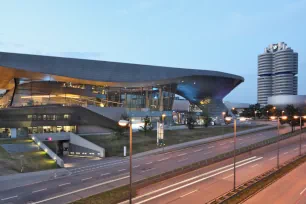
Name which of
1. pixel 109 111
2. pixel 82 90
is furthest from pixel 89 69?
pixel 109 111

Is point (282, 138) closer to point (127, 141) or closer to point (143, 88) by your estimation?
point (127, 141)

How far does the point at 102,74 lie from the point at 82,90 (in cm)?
863

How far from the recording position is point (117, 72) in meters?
67.2

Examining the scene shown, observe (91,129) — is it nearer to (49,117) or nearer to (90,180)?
(49,117)

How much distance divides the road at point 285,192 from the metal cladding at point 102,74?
5209 cm

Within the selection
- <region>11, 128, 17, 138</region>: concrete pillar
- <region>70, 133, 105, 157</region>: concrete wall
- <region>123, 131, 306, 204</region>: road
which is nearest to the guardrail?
<region>70, 133, 105, 157</region>: concrete wall

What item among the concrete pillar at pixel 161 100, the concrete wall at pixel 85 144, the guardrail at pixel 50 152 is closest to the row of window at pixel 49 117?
the guardrail at pixel 50 152

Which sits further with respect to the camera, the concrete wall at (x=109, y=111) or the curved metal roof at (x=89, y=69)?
the concrete wall at (x=109, y=111)

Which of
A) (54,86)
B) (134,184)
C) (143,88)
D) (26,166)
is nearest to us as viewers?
(134,184)

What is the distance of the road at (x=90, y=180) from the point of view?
18641 mm

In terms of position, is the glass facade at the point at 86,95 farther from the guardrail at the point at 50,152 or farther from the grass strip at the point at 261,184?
the grass strip at the point at 261,184

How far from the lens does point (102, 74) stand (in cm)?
6519

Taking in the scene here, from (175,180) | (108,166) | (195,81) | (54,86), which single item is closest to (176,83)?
(195,81)

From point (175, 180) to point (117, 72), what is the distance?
4934 cm
